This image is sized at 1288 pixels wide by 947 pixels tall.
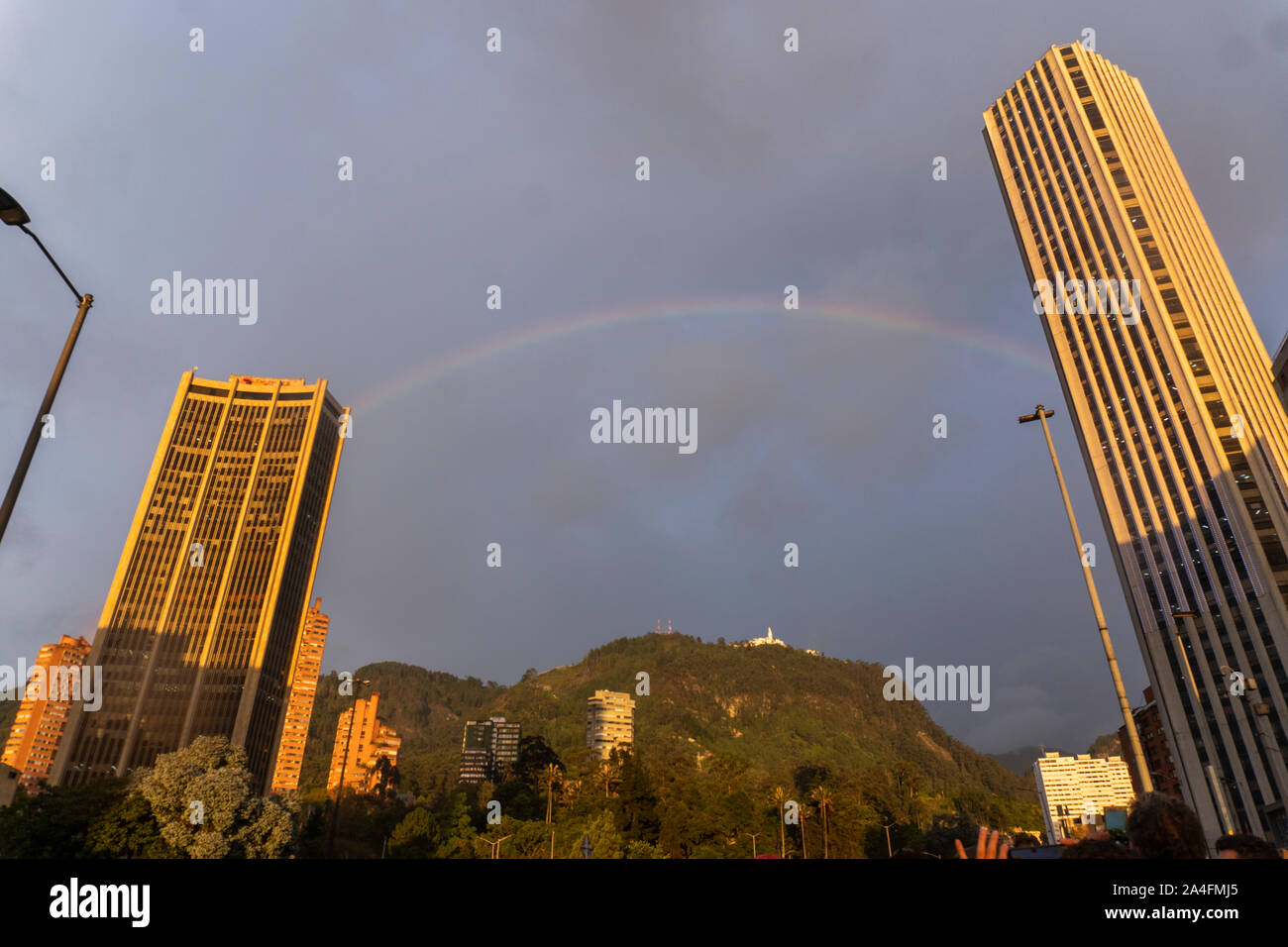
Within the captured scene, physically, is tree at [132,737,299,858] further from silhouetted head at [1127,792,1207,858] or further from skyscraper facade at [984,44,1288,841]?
skyscraper facade at [984,44,1288,841]

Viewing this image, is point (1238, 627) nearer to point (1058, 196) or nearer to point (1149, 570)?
point (1149, 570)

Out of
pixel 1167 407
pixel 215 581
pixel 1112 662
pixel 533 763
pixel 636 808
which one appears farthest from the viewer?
pixel 215 581

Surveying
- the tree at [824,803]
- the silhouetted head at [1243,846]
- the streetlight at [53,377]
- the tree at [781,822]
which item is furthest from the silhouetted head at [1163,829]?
the tree at [824,803]

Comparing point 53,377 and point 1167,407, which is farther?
point 1167,407

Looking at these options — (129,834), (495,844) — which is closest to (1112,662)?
(129,834)

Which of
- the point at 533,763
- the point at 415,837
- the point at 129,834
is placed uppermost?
the point at 533,763

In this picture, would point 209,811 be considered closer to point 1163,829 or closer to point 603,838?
point 603,838

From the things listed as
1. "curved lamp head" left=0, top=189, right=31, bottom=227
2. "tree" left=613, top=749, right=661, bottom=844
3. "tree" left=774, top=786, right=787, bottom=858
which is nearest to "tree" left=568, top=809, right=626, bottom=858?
"tree" left=613, top=749, right=661, bottom=844
